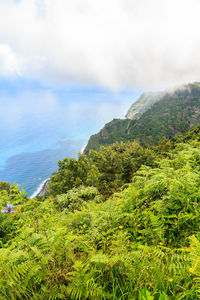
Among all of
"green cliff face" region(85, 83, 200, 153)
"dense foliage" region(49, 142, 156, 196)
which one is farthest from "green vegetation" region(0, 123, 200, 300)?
"green cliff face" region(85, 83, 200, 153)

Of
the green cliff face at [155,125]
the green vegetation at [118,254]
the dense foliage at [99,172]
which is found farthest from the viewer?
the green cliff face at [155,125]

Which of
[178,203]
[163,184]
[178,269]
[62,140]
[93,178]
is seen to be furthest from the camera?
[62,140]

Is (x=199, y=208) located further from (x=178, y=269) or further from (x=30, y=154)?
(x=30, y=154)

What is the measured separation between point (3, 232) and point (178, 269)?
403 centimetres

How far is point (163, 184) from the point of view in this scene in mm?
3756

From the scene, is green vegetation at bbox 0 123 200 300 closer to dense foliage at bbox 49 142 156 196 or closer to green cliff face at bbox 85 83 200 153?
dense foliage at bbox 49 142 156 196

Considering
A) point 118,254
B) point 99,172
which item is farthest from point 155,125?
point 118,254

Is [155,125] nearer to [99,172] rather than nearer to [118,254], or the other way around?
[99,172]

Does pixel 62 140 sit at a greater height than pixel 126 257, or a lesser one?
greater

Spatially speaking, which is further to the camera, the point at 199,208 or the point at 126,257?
the point at 199,208

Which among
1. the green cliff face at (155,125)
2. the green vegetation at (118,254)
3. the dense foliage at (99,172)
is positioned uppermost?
the green cliff face at (155,125)

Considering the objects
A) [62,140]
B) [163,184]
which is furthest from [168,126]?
[163,184]

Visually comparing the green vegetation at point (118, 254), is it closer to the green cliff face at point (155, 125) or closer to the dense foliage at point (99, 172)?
the dense foliage at point (99, 172)

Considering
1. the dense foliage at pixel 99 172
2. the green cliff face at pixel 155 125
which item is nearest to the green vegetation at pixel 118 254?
the dense foliage at pixel 99 172
